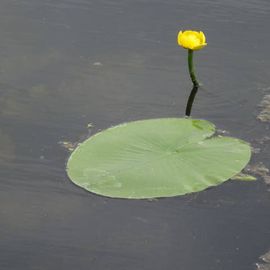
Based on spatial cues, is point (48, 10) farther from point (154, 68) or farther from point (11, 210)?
point (11, 210)

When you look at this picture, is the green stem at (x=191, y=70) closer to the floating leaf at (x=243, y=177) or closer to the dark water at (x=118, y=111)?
the dark water at (x=118, y=111)

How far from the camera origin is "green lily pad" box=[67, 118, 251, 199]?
1.76m

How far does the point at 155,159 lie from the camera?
184 centimetres

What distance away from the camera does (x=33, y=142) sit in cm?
196

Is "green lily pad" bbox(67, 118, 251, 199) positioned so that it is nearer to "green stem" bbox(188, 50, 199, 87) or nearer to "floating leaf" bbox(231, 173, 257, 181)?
"floating leaf" bbox(231, 173, 257, 181)

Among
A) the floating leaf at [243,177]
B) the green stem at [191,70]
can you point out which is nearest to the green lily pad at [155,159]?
the floating leaf at [243,177]

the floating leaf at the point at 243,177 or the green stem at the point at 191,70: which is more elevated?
the green stem at the point at 191,70

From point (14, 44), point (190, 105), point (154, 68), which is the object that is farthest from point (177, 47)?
point (14, 44)

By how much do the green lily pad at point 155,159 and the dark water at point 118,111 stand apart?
0.04 meters

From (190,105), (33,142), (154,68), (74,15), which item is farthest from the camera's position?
(74,15)

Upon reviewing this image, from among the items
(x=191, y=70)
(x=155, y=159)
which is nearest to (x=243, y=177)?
(x=155, y=159)

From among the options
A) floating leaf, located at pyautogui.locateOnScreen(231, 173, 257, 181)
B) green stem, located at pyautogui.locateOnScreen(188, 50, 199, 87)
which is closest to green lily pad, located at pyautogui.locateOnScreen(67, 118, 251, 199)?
floating leaf, located at pyautogui.locateOnScreen(231, 173, 257, 181)

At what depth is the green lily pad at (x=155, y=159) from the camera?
176 cm

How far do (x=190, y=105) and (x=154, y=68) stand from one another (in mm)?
243
